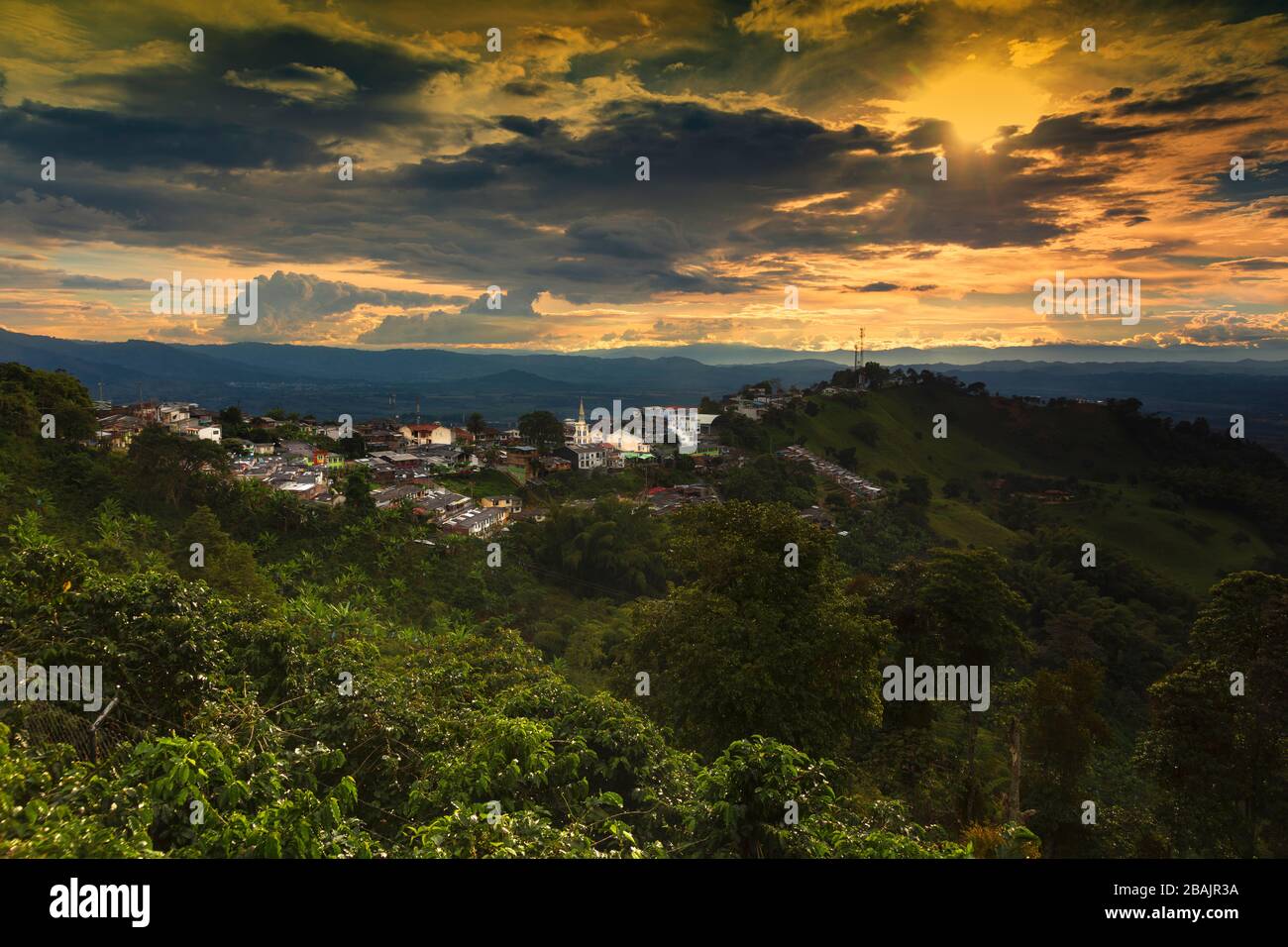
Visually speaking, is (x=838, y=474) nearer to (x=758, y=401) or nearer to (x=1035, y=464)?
(x=758, y=401)

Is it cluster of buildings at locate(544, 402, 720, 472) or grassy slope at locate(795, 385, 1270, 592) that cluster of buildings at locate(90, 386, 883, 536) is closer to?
cluster of buildings at locate(544, 402, 720, 472)

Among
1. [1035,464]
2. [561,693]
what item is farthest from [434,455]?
[1035,464]

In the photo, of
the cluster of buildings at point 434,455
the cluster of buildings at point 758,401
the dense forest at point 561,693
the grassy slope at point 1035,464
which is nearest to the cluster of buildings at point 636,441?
the cluster of buildings at point 434,455

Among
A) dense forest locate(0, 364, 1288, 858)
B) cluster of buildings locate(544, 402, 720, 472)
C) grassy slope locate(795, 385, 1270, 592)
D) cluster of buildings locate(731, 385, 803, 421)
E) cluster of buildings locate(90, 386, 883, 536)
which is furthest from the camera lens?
cluster of buildings locate(731, 385, 803, 421)

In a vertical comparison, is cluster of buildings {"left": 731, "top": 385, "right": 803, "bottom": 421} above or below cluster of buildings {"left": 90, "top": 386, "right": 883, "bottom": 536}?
above

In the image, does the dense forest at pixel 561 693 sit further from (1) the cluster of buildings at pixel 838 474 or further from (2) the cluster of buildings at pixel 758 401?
(2) the cluster of buildings at pixel 758 401

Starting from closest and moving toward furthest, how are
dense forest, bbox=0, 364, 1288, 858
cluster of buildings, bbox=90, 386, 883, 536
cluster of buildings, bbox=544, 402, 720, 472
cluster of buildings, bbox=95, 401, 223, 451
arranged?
dense forest, bbox=0, 364, 1288, 858, cluster of buildings, bbox=90, 386, 883, 536, cluster of buildings, bbox=95, 401, 223, 451, cluster of buildings, bbox=544, 402, 720, 472

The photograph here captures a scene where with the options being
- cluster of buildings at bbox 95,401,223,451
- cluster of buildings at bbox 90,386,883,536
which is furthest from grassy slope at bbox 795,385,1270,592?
cluster of buildings at bbox 95,401,223,451
